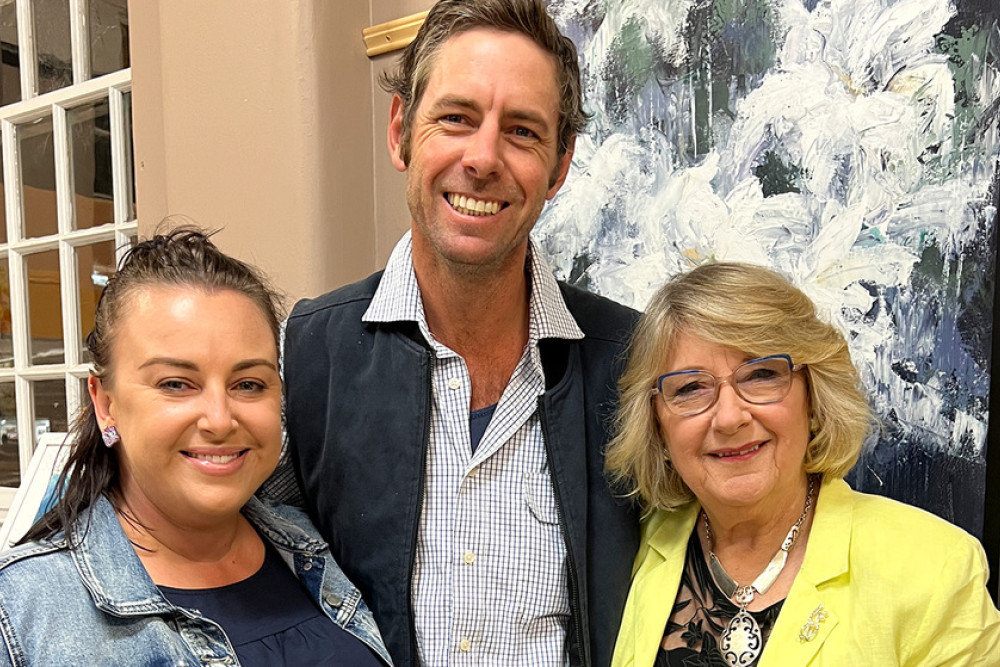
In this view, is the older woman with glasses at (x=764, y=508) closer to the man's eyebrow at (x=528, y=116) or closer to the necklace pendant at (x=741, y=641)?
the necklace pendant at (x=741, y=641)

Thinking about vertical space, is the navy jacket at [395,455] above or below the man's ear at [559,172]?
below

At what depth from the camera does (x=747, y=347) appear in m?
1.45

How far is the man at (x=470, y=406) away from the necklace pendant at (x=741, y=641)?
0.23m

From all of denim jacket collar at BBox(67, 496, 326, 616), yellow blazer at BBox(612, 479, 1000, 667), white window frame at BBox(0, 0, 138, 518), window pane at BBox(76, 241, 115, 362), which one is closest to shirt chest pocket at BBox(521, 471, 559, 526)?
yellow blazer at BBox(612, 479, 1000, 667)

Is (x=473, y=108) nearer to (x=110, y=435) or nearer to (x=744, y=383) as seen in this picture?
(x=744, y=383)

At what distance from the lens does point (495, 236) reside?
1548mm

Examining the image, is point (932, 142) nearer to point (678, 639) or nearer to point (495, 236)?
point (495, 236)

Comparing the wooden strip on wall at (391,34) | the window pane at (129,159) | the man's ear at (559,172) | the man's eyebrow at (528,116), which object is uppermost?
the wooden strip on wall at (391,34)

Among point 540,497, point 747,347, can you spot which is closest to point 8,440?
point 540,497

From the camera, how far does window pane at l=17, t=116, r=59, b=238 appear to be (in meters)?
3.62

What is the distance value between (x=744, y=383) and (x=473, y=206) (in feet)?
1.93

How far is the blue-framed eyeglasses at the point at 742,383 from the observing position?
1.46 meters

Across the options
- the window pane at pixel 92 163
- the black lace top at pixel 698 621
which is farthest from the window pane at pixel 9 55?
the black lace top at pixel 698 621

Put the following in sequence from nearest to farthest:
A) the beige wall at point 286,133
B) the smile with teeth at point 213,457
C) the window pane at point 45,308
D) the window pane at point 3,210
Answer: the smile with teeth at point 213,457, the beige wall at point 286,133, the window pane at point 45,308, the window pane at point 3,210
